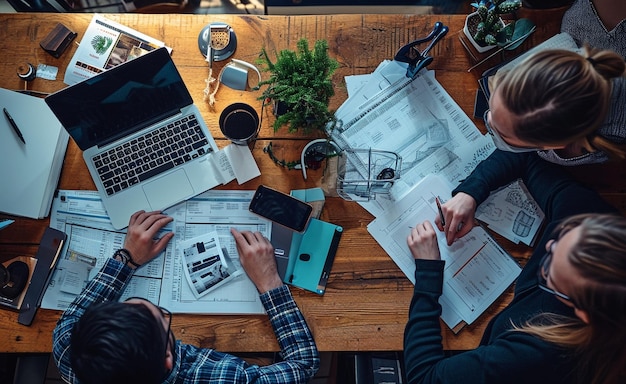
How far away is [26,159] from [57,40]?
351mm

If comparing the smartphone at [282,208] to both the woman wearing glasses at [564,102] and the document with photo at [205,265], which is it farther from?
the woman wearing glasses at [564,102]

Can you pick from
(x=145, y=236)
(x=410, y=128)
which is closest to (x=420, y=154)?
(x=410, y=128)

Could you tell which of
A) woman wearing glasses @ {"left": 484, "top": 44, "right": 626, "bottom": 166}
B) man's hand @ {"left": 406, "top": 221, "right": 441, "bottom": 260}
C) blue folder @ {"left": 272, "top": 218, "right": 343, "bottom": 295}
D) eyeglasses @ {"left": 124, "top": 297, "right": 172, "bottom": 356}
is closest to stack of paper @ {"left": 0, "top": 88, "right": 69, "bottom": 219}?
eyeglasses @ {"left": 124, "top": 297, "right": 172, "bottom": 356}

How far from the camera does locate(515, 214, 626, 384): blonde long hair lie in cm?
92

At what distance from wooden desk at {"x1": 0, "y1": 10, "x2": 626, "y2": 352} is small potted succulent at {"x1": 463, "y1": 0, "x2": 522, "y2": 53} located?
2.2 inches

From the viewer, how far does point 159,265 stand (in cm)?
129

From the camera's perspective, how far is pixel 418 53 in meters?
1.35

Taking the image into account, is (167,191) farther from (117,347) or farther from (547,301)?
(547,301)

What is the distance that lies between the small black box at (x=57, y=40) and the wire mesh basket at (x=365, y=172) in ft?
2.77

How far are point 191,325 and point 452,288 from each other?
69cm

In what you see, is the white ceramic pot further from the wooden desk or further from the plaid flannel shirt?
the plaid flannel shirt

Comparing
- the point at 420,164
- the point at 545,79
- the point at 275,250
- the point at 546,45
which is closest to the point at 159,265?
the point at 275,250

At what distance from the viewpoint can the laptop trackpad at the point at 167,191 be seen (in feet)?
4.29

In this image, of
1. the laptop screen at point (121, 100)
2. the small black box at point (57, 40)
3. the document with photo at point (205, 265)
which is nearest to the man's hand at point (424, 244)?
the document with photo at point (205, 265)
